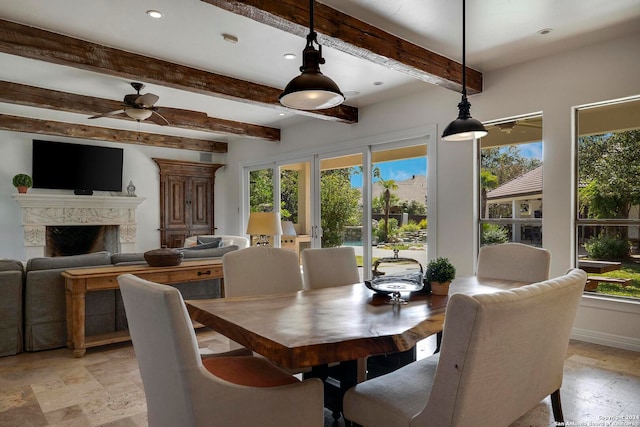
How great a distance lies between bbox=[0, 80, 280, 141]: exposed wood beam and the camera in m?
4.71

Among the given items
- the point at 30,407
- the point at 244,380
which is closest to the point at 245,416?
the point at 244,380

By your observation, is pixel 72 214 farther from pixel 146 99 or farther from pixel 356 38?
pixel 356 38

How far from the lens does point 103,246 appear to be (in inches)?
294

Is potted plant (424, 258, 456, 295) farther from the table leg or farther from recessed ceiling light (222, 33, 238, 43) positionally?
the table leg

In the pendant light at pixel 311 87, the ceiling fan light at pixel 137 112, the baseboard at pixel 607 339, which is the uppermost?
the ceiling fan light at pixel 137 112

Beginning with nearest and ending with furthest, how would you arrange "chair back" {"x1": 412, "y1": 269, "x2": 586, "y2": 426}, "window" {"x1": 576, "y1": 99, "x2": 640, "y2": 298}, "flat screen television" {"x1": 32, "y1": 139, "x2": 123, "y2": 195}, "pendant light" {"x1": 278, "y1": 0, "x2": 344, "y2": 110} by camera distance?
"chair back" {"x1": 412, "y1": 269, "x2": 586, "y2": 426} < "pendant light" {"x1": 278, "y1": 0, "x2": 344, "y2": 110} < "window" {"x1": 576, "y1": 99, "x2": 640, "y2": 298} < "flat screen television" {"x1": 32, "y1": 139, "x2": 123, "y2": 195}

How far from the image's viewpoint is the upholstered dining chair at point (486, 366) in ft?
3.87

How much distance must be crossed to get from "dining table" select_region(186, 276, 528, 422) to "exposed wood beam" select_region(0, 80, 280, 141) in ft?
12.8

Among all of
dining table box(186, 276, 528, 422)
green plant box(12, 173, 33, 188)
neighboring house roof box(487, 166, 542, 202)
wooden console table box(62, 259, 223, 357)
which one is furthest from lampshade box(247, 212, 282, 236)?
green plant box(12, 173, 33, 188)

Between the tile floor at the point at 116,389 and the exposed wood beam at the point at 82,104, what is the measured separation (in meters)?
2.92

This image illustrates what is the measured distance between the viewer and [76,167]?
22.9 feet

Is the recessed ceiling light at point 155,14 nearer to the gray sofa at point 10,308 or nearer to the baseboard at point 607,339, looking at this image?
the gray sofa at point 10,308

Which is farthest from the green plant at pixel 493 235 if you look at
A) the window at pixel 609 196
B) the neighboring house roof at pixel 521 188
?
the window at pixel 609 196

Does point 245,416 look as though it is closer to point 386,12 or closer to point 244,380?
point 244,380
